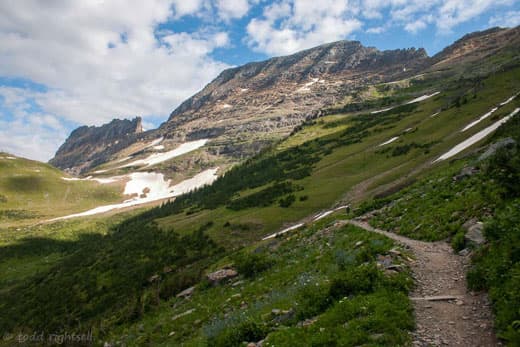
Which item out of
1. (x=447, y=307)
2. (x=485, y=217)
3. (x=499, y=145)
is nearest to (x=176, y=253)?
(x=499, y=145)

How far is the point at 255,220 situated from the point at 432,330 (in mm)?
54911

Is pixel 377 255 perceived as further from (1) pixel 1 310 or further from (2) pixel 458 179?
(1) pixel 1 310

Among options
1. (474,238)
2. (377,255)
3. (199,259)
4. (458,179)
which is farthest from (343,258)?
(199,259)

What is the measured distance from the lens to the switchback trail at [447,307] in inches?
324

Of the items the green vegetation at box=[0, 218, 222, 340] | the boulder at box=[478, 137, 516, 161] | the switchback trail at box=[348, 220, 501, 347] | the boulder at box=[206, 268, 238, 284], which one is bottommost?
the green vegetation at box=[0, 218, 222, 340]

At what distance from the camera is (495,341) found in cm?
769

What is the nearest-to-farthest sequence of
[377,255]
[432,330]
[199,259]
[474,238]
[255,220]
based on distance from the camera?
1. [432,330]
2. [474,238]
3. [377,255]
4. [199,259]
5. [255,220]

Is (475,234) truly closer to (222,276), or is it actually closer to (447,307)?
(447,307)

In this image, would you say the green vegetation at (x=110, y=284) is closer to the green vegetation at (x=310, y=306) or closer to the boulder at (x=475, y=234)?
the green vegetation at (x=310, y=306)

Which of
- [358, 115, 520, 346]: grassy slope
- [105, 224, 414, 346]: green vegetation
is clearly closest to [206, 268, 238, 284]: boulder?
[105, 224, 414, 346]: green vegetation

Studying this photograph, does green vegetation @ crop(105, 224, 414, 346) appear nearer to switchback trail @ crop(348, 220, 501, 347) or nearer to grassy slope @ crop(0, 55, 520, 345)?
switchback trail @ crop(348, 220, 501, 347)

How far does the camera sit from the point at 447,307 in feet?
32.4

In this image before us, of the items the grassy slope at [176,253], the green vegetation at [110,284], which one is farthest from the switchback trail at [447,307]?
the green vegetation at [110,284]

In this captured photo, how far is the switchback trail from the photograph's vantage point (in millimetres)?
8234
